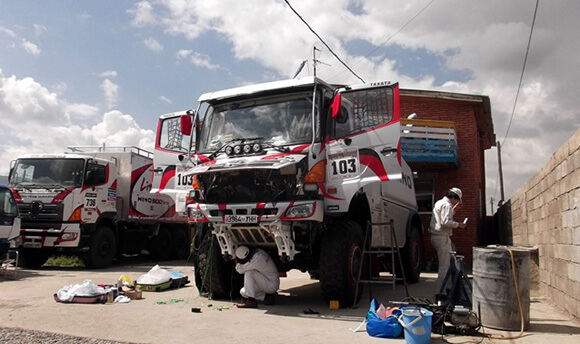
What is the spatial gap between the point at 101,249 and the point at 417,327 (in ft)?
33.1

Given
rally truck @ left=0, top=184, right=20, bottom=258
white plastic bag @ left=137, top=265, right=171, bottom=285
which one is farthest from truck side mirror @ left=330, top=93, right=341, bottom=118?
rally truck @ left=0, top=184, right=20, bottom=258

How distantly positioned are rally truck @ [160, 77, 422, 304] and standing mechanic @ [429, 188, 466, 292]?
1.14 m

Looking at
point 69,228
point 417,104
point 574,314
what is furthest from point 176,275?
point 417,104

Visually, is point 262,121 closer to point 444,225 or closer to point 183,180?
point 183,180

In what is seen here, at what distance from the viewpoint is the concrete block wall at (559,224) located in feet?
18.3

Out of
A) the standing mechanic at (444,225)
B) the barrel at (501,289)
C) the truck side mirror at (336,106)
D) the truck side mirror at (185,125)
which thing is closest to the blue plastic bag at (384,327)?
the barrel at (501,289)

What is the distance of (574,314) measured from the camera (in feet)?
18.6

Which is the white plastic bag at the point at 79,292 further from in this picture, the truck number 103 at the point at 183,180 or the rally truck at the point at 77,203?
the rally truck at the point at 77,203

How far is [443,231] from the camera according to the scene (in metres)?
7.39

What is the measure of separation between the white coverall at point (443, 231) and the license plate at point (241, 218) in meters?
2.96

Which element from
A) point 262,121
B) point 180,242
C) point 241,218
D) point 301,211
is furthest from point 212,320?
point 180,242

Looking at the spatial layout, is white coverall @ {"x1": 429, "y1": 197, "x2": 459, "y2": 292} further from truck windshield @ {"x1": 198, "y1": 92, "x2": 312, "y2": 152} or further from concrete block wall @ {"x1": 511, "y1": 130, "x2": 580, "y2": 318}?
truck windshield @ {"x1": 198, "y1": 92, "x2": 312, "y2": 152}

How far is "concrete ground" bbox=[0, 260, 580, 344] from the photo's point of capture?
493cm

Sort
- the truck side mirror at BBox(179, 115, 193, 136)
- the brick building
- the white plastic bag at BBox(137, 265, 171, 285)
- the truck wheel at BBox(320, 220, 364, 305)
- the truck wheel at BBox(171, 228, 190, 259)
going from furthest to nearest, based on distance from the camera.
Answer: the truck wheel at BBox(171, 228, 190, 259)
the brick building
the white plastic bag at BBox(137, 265, 171, 285)
the truck side mirror at BBox(179, 115, 193, 136)
the truck wheel at BBox(320, 220, 364, 305)
